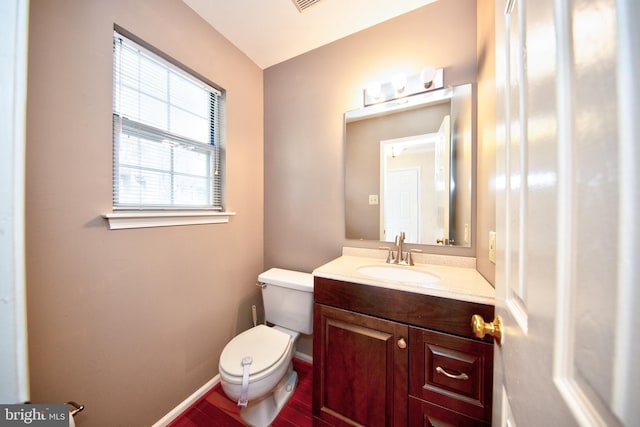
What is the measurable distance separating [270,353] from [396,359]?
0.72 metres

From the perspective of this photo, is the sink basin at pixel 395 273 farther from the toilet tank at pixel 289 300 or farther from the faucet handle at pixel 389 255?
the toilet tank at pixel 289 300

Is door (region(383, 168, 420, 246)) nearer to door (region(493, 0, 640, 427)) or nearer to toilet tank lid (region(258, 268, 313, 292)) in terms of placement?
toilet tank lid (region(258, 268, 313, 292))

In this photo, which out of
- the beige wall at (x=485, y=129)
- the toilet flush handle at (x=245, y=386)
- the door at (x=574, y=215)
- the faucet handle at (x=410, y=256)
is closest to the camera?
the door at (x=574, y=215)

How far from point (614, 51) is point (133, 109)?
1.63 m

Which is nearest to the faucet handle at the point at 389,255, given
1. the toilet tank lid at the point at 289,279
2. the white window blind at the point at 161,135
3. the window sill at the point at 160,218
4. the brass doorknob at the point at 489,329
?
the toilet tank lid at the point at 289,279

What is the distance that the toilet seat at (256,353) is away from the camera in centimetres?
110

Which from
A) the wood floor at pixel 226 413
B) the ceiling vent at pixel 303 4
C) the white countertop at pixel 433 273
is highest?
the ceiling vent at pixel 303 4

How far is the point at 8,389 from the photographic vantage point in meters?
0.44

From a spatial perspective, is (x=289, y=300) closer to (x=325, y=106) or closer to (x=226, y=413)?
(x=226, y=413)

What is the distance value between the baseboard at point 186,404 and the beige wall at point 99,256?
0.04 m

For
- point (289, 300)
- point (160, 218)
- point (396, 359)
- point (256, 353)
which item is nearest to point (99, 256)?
point (160, 218)

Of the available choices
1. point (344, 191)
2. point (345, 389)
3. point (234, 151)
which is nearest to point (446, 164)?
→ point (344, 191)

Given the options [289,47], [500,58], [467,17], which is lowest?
[500,58]

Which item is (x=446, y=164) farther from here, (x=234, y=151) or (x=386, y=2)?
(x=234, y=151)
